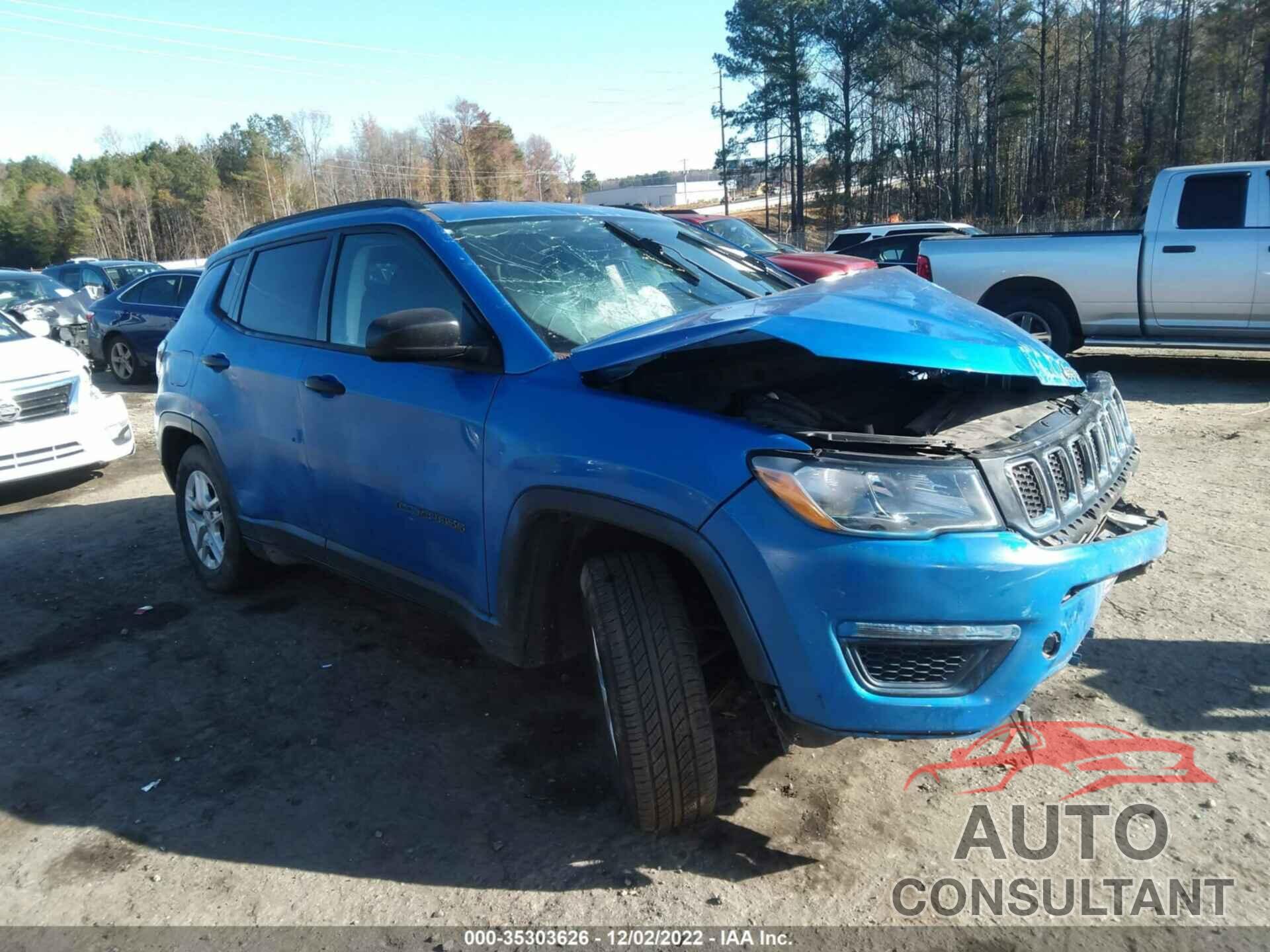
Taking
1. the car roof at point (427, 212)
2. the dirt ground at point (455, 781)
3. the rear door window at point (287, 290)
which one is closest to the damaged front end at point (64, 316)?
the dirt ground at point (455, 781)

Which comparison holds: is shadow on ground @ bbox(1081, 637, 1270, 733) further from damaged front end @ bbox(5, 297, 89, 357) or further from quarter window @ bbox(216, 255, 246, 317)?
damaged front end @ bbox(5, 297, 89, 357)

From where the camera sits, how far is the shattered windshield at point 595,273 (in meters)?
3.24

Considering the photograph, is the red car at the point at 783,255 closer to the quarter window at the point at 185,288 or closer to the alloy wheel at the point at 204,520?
the alloy wheel at the point at 204,520

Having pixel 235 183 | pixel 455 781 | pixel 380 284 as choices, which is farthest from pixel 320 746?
pixel 235 183

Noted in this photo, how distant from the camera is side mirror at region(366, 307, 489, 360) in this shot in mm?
2943

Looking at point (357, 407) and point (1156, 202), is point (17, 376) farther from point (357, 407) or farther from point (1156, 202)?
point (1156, 202)

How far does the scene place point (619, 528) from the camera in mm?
2760

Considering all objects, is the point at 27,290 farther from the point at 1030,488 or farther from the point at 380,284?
the point at 1030,488

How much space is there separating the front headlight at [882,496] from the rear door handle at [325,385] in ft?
6.67

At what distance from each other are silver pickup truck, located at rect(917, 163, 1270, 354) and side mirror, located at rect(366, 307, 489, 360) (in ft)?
24.7

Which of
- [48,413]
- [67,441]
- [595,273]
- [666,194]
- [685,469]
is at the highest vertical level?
[666,194]

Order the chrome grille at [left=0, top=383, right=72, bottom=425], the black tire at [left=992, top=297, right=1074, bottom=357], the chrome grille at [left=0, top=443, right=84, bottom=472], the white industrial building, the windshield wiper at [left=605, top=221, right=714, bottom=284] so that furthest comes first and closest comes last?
the white industrial building
the black tire at [left=992, top=297, right=1074, bottom=357]
the chrome grille at [left=0, top=383, right=72, bottom=425]
the chrome grille at [left=0, top=443, right=84, bottom=472]
the windshield wiper at [left=605, top=221, right=714, bottom=284]

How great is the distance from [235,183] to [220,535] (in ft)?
261

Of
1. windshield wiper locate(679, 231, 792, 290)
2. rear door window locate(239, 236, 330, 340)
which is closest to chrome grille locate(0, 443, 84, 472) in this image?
rear door window locate(239, 236, 330, 340)
